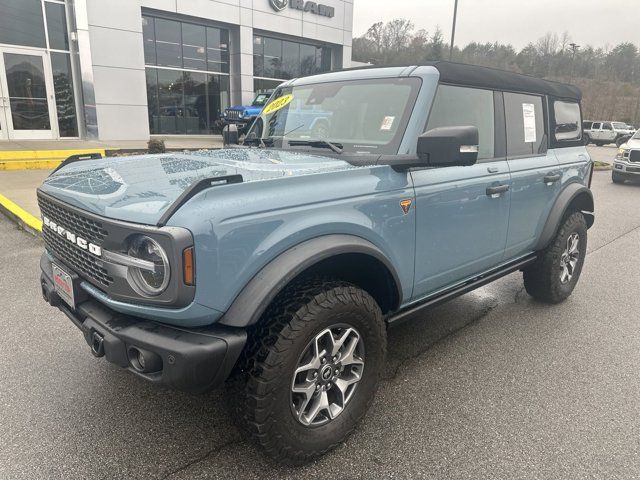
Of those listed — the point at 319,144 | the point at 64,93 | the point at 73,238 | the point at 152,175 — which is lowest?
the point at 73,238

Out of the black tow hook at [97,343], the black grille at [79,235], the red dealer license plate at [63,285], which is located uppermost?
the black grille at [79,235]

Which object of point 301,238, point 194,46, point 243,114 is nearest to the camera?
point 301,238

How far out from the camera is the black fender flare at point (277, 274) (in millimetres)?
1913

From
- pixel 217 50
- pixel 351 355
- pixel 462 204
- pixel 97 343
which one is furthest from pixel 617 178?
pixel 217 50

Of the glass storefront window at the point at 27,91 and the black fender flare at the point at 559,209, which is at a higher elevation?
the glass storefront window at the point at 27,91

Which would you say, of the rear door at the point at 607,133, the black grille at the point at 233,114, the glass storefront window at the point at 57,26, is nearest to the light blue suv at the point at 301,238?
the glass storefront window at the point at 57,26

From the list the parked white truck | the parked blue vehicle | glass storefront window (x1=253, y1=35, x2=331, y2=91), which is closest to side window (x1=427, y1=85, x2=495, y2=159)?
the parked blue vehicle

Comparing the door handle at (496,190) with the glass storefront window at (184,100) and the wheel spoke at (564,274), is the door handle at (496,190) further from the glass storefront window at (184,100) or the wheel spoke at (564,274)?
the glass storefront window at (184,100)

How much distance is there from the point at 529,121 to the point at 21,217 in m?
6.21

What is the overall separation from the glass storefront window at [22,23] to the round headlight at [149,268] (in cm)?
1597

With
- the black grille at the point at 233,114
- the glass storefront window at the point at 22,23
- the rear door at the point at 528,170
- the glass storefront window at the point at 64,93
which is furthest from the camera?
the black grille at the point at 233,114

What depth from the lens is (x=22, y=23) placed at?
→ 46.7ft

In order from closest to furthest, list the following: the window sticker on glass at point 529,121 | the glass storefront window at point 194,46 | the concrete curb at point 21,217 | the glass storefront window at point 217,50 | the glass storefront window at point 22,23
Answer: the window sticker on glass at point 529,121, the concrete curb at point 21,217, the glass storefront window at point 22,23, the glass storefront window at point 194,46, the glass storefront window at point 217,50

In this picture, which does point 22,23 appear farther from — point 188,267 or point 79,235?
point 188,267
